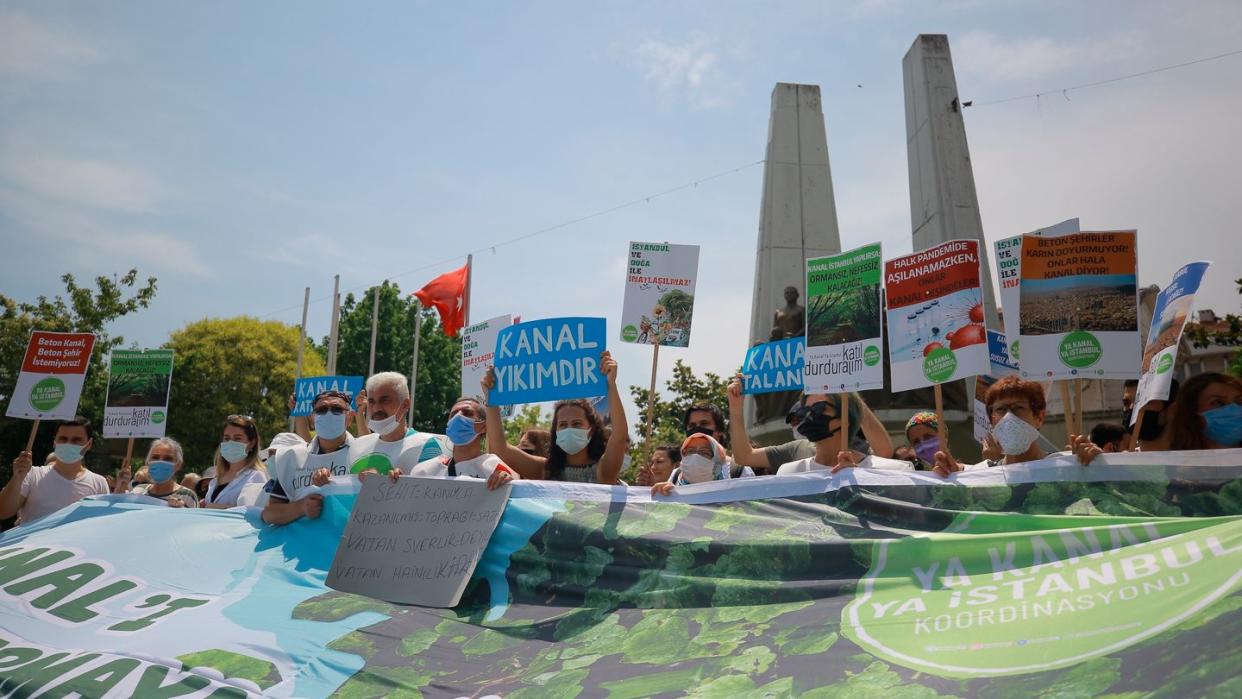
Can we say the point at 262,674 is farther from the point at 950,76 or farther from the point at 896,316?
the point at 950,76

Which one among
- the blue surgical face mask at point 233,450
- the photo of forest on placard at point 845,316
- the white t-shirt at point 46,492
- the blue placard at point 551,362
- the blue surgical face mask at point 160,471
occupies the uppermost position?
the photo of forest on placard at point 845,316

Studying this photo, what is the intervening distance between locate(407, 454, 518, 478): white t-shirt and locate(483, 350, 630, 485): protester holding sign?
347mm

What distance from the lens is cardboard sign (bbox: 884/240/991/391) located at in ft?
15.4

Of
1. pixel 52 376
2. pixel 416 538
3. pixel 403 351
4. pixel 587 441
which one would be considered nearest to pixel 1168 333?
pixel 587 441

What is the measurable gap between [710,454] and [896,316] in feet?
4.11

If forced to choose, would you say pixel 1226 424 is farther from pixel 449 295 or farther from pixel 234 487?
pixel 449 295

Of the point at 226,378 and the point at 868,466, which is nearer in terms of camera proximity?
the point at 868,466

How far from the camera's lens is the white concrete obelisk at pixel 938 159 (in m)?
15.5

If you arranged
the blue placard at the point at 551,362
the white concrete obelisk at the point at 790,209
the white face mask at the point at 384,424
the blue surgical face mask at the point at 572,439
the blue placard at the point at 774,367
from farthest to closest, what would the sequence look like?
the white concrete obelisk at the point at 790,209, the blue placard at the point at 774,367, the white face mask at the point at 384,424, the blue placard at the point at 551,362, the blue surgical face mask at the point at 572,439

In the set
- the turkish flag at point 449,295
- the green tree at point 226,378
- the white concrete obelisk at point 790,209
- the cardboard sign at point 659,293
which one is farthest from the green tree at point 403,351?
the cardboard sign at point 659,293

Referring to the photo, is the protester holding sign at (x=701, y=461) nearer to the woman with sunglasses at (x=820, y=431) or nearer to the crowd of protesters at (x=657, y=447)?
the crowd of protesters at (x=657, y=447)

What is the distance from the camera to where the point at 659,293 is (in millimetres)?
7645

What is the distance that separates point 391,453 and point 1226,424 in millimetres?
4131

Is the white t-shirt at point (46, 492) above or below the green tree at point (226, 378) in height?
below
